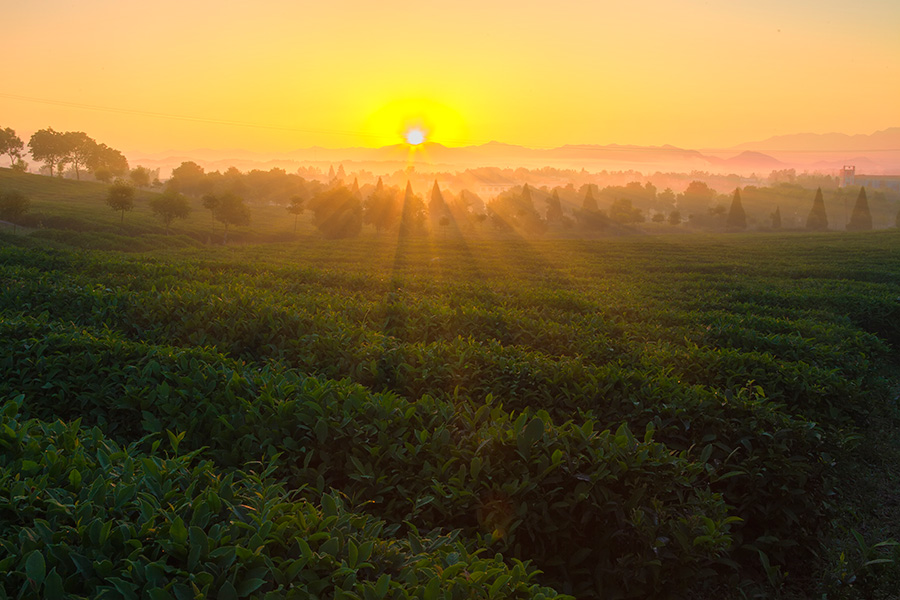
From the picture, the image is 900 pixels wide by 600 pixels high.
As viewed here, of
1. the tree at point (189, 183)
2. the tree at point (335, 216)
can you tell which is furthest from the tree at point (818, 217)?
the tree at point (189, 183)

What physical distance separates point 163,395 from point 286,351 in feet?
7.74

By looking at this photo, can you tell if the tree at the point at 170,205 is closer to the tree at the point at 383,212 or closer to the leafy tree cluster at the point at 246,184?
the tree at the point at 383,212

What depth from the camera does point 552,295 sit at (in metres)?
13.4

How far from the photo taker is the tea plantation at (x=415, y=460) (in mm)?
2867

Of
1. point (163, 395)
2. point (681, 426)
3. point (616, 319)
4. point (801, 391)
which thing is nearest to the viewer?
point (163, 395)

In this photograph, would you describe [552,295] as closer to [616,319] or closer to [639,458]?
[616,319]

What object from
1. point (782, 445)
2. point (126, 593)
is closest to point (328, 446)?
point (126, 593)

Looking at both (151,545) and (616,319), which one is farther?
(616,319)

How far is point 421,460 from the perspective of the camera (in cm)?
441

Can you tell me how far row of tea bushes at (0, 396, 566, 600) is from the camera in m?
2.59

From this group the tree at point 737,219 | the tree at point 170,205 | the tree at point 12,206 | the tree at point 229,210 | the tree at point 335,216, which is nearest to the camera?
the tree at point 12,206

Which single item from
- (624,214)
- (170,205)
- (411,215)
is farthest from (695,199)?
(170,205)

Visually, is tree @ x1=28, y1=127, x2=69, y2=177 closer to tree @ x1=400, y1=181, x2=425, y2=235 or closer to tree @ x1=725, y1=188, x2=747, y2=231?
tree @ x1=400, y1=181, x2=425, y2=235

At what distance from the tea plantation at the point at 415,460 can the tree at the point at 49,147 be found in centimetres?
11647
